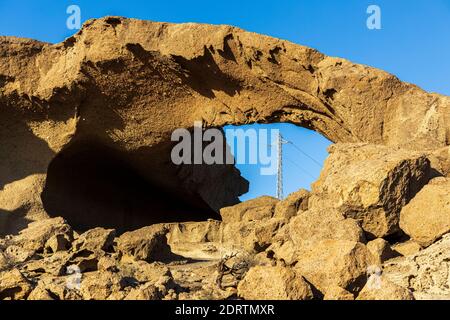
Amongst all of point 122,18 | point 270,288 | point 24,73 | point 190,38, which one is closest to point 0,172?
point 24,73

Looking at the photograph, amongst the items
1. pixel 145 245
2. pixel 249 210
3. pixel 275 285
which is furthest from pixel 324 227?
pixel 249 210

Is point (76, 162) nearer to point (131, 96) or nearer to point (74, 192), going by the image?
point (74, 192)

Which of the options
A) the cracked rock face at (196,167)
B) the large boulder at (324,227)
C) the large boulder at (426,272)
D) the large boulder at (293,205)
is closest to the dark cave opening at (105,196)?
the cracked rock face at (196,167)

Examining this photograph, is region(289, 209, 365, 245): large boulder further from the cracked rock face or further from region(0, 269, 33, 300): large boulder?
region(0, 269, 33, 300): large boulder

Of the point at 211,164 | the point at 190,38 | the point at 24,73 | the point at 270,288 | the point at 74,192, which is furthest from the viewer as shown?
the point at 211,164

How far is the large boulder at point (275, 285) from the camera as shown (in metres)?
3.60

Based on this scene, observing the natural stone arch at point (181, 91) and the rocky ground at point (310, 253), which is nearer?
the rocky ground at point (310, 253)

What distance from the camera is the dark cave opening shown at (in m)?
9.66

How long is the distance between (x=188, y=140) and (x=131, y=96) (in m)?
1.40

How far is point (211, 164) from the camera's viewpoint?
1209 centimetres

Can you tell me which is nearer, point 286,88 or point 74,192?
point 286,88

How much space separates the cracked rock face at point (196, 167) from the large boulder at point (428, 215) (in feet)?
0.04

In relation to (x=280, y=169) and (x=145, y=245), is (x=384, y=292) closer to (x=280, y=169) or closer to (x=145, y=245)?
(x=145, y=245)

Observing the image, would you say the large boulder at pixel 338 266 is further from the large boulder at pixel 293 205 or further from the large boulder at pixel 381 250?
the large boulder at pixel 293 205
